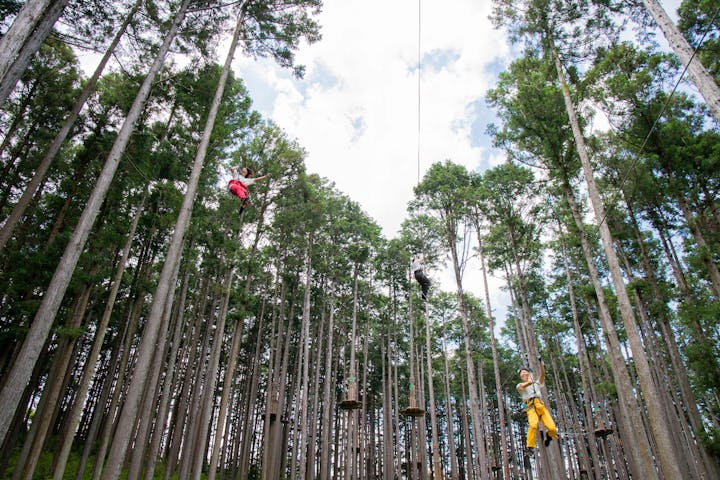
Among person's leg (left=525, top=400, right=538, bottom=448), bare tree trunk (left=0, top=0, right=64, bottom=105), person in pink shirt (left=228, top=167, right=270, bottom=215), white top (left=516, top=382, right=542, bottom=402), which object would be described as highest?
person in pink shirt (left=228, top=167, right=270, bottom=215)

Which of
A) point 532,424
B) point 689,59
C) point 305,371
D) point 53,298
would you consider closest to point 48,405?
point 53,298

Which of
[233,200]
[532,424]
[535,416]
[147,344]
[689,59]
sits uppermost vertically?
[233,200]

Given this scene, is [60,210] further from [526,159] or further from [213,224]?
[526,159]

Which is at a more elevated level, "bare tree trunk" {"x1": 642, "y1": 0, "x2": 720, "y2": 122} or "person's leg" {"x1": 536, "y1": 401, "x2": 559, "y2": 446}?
"bare tree trunk" {"x1": 642, "y1": 0, "x2": 720, "y2": 122}

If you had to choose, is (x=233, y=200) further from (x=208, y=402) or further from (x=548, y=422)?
(x=548, y=422)

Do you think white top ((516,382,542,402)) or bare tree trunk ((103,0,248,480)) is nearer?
bare tree trunk ((103,0,248,480))

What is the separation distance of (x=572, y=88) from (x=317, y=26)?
261 inches

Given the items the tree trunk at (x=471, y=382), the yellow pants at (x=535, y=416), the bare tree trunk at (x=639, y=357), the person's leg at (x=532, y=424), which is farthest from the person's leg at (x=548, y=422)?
the tree trunk at (x=471, y=382)

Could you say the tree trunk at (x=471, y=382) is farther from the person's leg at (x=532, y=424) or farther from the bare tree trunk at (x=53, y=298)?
the bare tree trunk at (x=53, y=298)

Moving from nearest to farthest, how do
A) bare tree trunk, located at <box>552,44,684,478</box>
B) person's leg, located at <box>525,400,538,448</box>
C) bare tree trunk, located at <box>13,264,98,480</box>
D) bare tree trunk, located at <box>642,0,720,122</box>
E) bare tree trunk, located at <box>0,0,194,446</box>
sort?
bare tree trunk, located at <box>0,0,194,446</box>, bare tree trunk, located at <box>642,0,720,122</box>, bare tree trunk, located at <box>552,44,684,478</box>, person's leg, located at <box>525,400,538,448</box>, bare tree trunk, located at <box>13,264,98,480</box>

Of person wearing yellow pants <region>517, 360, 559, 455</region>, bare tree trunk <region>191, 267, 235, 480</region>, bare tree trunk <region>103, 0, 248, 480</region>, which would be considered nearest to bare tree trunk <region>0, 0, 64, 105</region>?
bare tree trunk <region>103, 0, 248, 480</region>

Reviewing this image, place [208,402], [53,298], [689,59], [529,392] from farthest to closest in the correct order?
[208,402] < [529,392] < [689,59] < [53,298]

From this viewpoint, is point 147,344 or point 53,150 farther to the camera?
point 53,150

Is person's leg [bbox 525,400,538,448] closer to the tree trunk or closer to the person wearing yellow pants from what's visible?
the person wearing yellow pants
